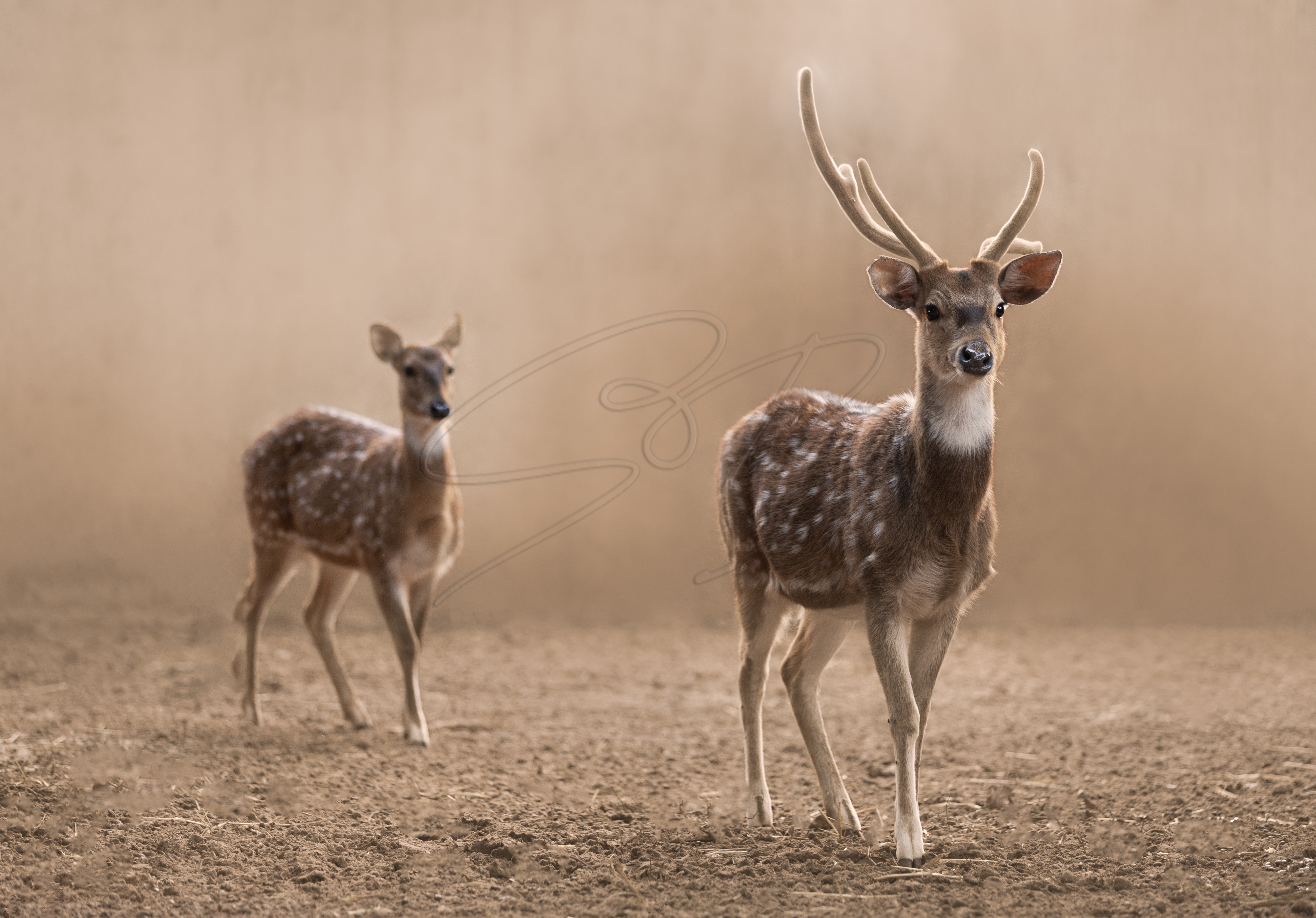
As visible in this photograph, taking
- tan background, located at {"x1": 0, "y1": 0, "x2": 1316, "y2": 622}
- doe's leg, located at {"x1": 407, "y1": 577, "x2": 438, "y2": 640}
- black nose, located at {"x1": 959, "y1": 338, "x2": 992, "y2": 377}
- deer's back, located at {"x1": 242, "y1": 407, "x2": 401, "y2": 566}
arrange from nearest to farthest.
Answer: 1. black nose, located at {"x1": 959, "y1": 338, "x2": 992, "y2": 377}
2. deer's back, located at {"x1": 242, "y1": 407, "x2": 401, "y2": 566}
3. doe's leg, located at {"x1": 407, "y1": 577, "x2": 438, "y2": 640}
4. tan background, located at {"x1": 0, "y1": 0, "x2": 1316, "y2": 622}

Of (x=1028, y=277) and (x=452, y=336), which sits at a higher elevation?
(x=1028, y=277)

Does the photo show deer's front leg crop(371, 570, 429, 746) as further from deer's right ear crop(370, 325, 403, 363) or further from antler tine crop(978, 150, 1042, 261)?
antler tine crop(978, 150, 1042, 261)

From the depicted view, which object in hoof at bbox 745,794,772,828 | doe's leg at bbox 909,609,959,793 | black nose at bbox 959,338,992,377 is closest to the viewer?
black nose at bbox 959,338,992,377

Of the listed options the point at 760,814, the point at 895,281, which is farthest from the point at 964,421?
the point at 760,814

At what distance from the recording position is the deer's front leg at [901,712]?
3912 millimetres

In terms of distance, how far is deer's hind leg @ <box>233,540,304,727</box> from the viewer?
21.8ft

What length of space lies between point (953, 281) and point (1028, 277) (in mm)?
326

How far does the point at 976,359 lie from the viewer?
374cm

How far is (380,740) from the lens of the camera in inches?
241

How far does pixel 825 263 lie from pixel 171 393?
5.98 meters

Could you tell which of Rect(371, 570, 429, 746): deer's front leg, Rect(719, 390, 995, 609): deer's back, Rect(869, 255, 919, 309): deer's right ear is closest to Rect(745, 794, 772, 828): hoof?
Rect(719, 390, 995, 609): deer's back

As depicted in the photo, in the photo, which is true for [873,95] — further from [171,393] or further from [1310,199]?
[171,393]

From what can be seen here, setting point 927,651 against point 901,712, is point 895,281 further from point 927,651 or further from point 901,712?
point 901,712

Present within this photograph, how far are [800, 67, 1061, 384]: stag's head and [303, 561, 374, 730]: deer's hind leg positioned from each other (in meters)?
3.67
